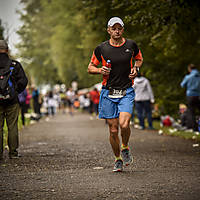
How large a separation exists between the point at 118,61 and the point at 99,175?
155 centimetres

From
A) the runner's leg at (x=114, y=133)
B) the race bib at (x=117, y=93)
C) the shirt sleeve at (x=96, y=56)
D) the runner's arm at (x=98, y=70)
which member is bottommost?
the runner's leg at (x=114, y=133)

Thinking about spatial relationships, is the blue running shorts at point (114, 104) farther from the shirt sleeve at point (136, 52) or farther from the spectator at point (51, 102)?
the spectator at point (51, 102)

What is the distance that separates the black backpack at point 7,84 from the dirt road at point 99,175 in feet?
3.74

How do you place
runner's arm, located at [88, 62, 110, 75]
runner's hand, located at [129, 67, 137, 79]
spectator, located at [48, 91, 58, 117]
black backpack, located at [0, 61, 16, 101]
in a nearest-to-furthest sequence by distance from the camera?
runner's arm, located at [88, 62, 110, 75], runner's hand, located at [129, 67, 137, 79], black backpack, located at [0, 61, 16, 101], spectator, located at [48, 91, 58, 117]

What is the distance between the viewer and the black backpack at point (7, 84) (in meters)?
9.05

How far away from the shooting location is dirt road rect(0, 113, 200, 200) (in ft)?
18.6

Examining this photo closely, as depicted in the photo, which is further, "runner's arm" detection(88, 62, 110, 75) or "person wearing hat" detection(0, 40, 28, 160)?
"person wearing hat" detection(0, 40, 28, 160)

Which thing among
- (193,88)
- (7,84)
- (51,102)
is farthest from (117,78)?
(51,102)

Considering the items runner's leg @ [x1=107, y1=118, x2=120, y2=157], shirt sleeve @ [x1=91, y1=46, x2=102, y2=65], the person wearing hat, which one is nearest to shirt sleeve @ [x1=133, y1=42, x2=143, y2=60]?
shirt sleeve @ [x1=91, y1=46, x2=102, y2=65]

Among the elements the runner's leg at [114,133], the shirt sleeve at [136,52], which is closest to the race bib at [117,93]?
the runner's leg at [114,133]

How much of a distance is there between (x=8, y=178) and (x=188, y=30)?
938 cm

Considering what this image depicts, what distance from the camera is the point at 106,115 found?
7.25m

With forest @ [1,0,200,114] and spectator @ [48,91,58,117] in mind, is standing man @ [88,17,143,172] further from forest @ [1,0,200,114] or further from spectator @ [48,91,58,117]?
spectator @ [48,91,58,117]

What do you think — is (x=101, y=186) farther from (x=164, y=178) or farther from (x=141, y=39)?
(x=141, y=39)
